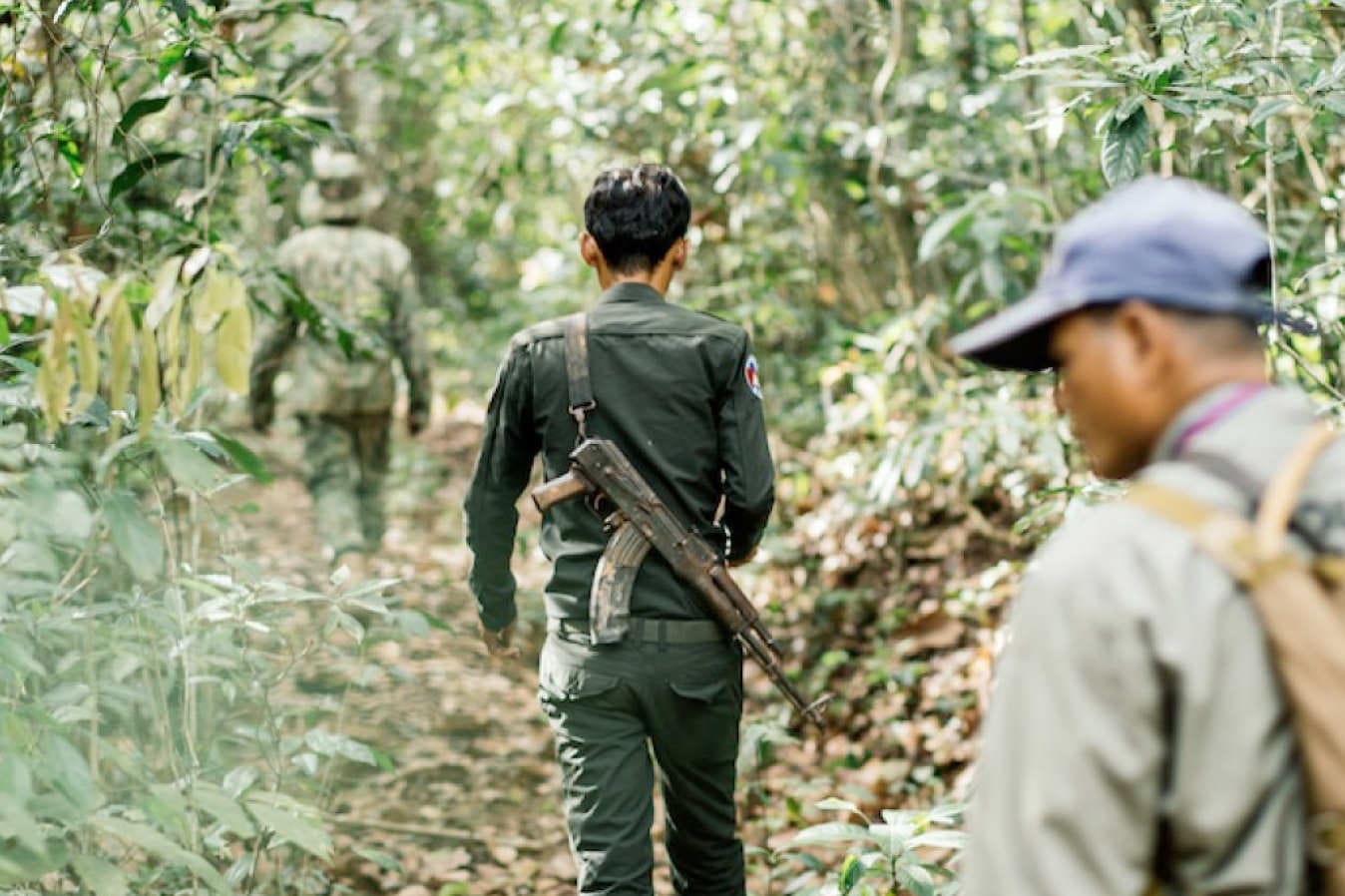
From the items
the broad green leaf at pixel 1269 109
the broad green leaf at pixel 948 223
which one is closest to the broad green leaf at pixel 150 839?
the broad green leaf at pixel 1269 109

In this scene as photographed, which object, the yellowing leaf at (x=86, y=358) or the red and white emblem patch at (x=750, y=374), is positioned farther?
the red and white emblem patch at (x=750, y=374)

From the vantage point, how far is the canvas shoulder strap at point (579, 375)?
123 inches

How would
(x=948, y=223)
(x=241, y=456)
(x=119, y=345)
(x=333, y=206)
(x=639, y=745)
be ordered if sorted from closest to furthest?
(x=119, y=345), (x=241, y=456), (x=639, y=745), (x=948, y=223), (x=333, y=206)

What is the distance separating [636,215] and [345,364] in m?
4.85

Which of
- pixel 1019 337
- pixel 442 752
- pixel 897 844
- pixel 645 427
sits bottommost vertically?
pixel 442 752

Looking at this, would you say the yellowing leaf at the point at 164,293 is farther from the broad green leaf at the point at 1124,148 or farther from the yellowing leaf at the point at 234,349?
the broad green leaf at the point at 1124,148

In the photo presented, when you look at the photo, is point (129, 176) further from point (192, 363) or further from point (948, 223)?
point (948, 223)

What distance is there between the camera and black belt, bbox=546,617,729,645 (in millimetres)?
3143

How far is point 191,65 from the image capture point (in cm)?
386

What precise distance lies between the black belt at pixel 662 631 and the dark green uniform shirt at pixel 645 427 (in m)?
0.02

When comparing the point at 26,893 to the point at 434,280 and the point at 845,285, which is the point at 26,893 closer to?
the point at 845,285

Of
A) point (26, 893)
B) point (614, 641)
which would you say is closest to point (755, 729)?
point (614, 641)

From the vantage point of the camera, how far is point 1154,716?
1.34 m

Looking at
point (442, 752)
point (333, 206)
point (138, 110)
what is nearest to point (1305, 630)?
point (138, 110)
